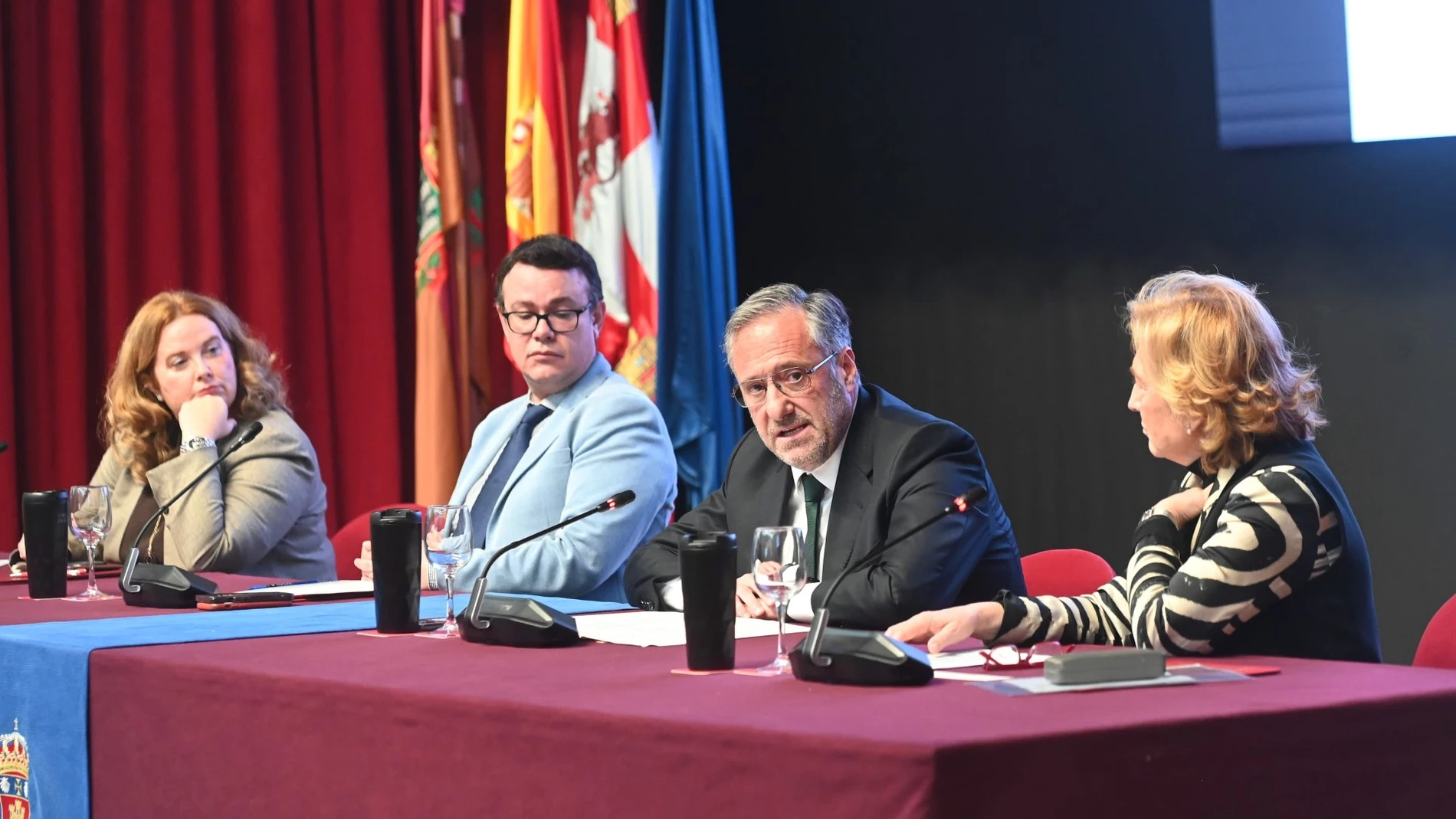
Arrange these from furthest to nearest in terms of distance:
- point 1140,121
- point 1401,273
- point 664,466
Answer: point 1140,121 < point 1401,273 < point 664,466

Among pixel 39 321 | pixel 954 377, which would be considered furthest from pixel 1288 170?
pixel 39 321

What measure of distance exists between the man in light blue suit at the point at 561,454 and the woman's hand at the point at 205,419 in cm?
64

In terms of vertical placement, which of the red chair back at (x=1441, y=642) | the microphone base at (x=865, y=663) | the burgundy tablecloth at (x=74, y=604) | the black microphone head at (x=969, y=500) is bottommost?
the red chair back at (x=1441, y=642)

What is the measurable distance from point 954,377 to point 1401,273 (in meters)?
1.36

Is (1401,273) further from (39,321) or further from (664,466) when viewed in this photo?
(39,321)

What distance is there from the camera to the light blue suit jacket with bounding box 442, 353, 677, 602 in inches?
119

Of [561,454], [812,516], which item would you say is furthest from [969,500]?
[561,454]

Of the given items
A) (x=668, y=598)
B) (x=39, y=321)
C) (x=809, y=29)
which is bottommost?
(x=668, y=598)

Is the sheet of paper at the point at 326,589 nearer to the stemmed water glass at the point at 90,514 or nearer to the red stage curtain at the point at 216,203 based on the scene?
the stemmed water glass at the point at 90,514

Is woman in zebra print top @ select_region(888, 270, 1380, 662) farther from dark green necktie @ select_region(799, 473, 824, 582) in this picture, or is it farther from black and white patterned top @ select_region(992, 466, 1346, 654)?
dark green necktie @ select_region(799, 473, 824, 582)

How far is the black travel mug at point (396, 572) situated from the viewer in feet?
7.22

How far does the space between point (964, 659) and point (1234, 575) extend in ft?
1.19

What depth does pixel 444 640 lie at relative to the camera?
2.09m

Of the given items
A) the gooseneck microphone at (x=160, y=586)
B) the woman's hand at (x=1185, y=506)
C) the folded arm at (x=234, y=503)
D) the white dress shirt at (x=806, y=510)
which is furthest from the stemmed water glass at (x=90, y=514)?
the woman's hand at (x=1185, y=506)
